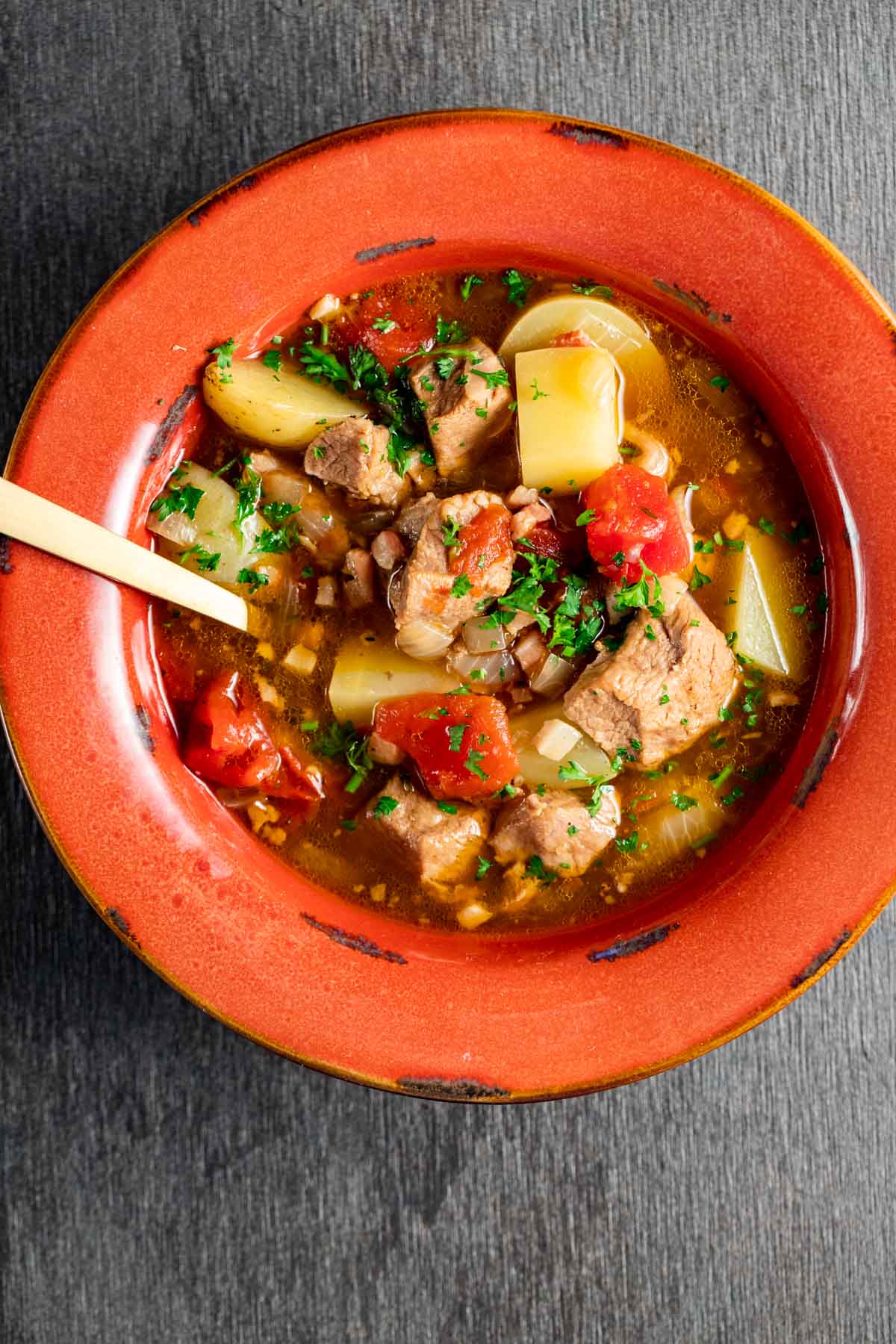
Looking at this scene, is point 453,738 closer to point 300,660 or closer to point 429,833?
point 429,833

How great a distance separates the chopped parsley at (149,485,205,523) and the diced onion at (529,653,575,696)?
41.6 inches

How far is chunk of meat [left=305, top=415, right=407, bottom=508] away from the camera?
8.68 ft

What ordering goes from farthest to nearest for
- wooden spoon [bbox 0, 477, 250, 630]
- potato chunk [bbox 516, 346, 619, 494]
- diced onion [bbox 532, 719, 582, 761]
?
1. diced onion [bbox 532, 719, 582, 761]
2. potato chunk [bbox 516, 346, 619, 494]
3. wooden spoon [bbox 0, 477, 250, 630]

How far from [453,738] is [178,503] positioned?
991 mm

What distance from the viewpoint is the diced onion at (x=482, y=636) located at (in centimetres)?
278

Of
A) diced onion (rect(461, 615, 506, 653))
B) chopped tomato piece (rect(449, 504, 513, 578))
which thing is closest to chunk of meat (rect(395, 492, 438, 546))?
chopped tomato piece (rect(449, 504, 513, 578))

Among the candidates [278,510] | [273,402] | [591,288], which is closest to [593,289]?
[591,288]

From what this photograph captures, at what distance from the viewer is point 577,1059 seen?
8.14ft

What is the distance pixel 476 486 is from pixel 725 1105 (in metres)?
2.04

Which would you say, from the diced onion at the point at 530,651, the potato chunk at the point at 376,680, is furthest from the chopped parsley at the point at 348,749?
the diced onion at the point at 530,651

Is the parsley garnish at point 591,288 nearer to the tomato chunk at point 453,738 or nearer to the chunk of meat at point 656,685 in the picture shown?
the chunk of meat at point 656,685

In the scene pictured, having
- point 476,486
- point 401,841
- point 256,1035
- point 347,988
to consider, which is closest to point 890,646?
point 476,486

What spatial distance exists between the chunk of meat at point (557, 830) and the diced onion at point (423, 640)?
1.61 ft

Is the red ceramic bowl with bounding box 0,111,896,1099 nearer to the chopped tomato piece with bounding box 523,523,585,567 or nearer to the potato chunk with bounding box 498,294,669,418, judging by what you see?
the potato chunk with bounding box 498,294,669,418
